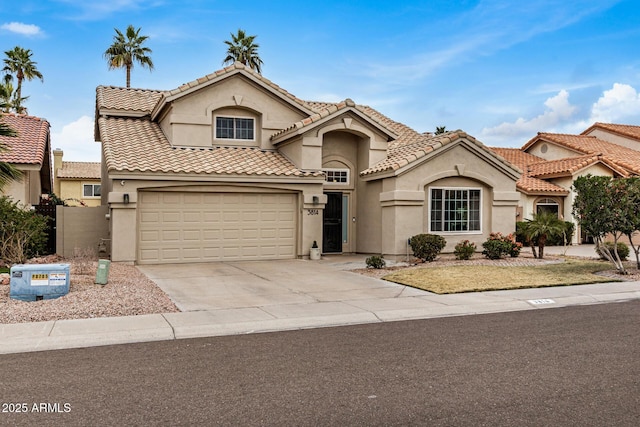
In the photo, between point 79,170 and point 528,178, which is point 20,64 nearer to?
point 79,170

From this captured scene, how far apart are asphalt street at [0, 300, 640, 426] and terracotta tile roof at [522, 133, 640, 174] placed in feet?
86.3

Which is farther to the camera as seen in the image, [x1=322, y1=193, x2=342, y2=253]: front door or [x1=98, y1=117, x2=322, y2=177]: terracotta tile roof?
[x1=322, y1=193, x2=342, y2=253]: front door

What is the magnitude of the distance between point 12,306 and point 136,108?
13.5m

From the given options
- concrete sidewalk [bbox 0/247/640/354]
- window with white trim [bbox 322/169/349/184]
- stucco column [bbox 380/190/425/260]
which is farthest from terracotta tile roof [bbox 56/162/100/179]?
concrete sidewalk [bbox 0/247/640/354]

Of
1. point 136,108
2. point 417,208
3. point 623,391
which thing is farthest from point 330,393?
point 136,108

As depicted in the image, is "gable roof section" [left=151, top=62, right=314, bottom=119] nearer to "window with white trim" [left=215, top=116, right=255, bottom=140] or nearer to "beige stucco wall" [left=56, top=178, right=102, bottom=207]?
"window with white trim" [left=215, top=116, right=255, bottom=140]

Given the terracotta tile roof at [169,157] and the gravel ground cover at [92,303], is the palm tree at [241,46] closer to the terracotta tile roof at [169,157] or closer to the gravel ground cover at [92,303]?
the terracotta tile roof at [169,157]

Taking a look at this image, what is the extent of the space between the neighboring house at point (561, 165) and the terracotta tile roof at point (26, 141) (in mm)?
20083

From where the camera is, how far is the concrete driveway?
1127cm

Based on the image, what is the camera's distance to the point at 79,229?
19125 millimetres

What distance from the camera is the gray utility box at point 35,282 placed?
10445 mm

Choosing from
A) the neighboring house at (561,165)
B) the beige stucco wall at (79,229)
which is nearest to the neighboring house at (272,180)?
the beige stucco wall at (79,229)

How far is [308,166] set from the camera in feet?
65.1

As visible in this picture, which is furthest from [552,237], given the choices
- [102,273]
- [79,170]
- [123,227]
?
[79,170]
